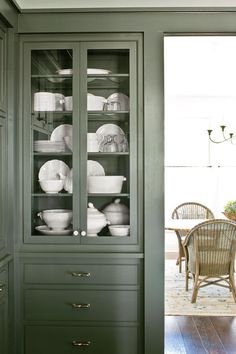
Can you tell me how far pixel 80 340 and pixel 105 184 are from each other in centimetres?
100

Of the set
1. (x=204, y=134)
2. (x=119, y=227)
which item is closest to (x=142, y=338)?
(x=119, y=227)

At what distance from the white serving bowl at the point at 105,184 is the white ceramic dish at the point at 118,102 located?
0.44 meters

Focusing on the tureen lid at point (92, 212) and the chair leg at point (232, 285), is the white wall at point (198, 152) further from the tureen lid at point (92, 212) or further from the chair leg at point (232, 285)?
the tureen lid at point (92, 212)

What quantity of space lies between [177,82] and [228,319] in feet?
10.6

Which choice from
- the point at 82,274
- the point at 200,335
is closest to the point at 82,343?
the point at 82,274

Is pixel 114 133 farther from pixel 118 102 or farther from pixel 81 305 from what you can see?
pixel 81 305

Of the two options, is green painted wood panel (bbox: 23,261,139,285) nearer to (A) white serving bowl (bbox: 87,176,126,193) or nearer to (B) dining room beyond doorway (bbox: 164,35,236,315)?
Answer: (A) white serving bowl (bbox: 87,176,126,193)

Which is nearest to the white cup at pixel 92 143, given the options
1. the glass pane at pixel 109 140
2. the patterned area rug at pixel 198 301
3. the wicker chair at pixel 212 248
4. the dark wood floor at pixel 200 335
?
the glass pane at pixel 109 140

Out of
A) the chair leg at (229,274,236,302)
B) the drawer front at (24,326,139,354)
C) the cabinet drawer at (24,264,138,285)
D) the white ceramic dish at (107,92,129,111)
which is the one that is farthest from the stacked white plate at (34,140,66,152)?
the chair leg at (229,274,236,302)

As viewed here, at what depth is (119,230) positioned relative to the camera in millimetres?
2627

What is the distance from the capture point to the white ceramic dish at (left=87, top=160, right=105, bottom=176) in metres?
2.64

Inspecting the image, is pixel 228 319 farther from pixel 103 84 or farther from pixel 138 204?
pixel 103 84

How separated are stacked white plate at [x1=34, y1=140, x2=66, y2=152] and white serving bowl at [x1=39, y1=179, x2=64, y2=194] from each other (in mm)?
198

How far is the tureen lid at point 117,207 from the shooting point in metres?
2.63
